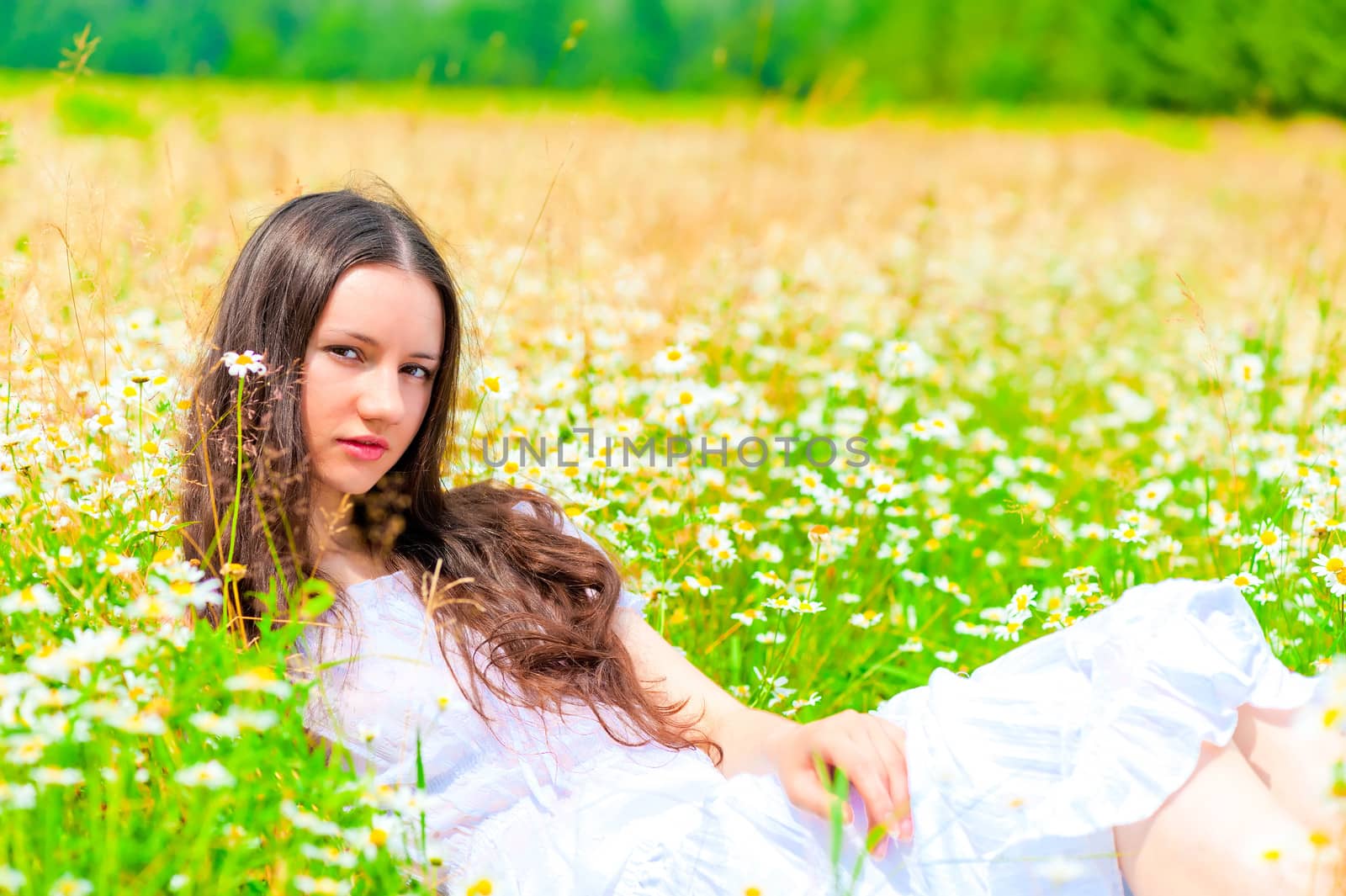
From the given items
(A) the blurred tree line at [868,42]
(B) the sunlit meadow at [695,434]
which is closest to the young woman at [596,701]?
(B) the sunlit meadow at [695,434]

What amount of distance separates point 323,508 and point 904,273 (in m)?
4.22

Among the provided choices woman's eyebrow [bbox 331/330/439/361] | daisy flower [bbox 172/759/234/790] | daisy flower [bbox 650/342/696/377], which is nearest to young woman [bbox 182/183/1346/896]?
woman's eyebrow [bbox 331/330/439/361]

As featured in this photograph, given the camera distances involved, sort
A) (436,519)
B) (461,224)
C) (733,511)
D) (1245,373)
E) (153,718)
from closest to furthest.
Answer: (153,718), (436,519), (733,511), (1245,373), (461,224)

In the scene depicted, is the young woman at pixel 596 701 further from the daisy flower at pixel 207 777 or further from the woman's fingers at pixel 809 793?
the daisy flower at pixel 207 777

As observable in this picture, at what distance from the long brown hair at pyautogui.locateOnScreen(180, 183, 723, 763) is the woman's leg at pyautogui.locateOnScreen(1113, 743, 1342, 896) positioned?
69 cm

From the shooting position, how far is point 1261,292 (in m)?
5.52

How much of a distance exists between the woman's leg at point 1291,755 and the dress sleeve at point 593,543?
103 cm

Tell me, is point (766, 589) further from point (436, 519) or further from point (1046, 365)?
point (1046, 365)

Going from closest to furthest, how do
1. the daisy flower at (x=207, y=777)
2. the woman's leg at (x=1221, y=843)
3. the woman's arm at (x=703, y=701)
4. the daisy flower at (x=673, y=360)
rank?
1. the daisy flower at (x=207, y=777)
2. the woman's leg at (x=1221, y=843)
3. the woman's arm at (x=703, y=701)
4. the daisy flower at (x=673, y=360)

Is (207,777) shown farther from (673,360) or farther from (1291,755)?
(673,360)

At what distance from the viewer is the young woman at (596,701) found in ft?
4.62

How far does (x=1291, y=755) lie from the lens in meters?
1.49

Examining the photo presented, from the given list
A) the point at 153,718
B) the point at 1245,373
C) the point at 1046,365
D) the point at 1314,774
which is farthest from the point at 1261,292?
the point at 153,718

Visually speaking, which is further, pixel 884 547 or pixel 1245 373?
pixel 1245 373
